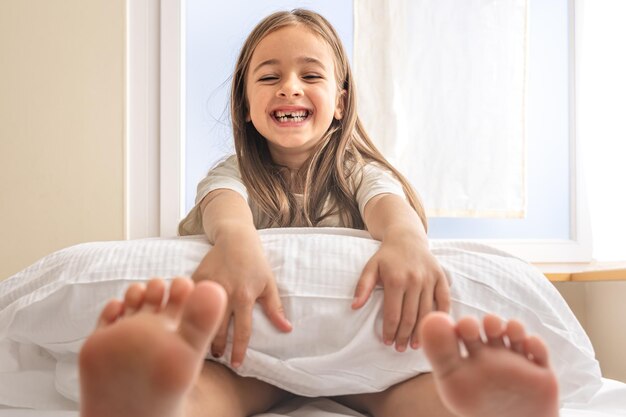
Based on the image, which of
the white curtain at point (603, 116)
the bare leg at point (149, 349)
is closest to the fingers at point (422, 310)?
the bare leg at point (149, 349)

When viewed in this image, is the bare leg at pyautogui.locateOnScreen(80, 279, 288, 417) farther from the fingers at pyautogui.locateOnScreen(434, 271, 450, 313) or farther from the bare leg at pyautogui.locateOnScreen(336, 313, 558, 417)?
the fingers at pyautogui.locateOnScreen(434, 271, 450, 313)

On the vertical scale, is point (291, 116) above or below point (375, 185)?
above

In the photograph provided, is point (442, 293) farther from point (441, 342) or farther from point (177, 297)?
point (177, 297)

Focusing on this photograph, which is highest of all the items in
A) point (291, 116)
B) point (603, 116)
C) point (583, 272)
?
point (603, 116)

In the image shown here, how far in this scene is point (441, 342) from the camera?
53cm

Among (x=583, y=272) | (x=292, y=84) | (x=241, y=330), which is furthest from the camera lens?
(x=583, y=272)

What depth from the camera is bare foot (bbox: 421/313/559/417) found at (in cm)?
53

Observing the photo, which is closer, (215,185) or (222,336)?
(222,336)

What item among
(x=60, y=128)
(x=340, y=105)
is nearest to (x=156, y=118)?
(x=60, y=128)

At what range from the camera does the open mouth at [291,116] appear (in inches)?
49.6

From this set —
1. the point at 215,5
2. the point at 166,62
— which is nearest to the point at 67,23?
the point at 166,62

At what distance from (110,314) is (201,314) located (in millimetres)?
81

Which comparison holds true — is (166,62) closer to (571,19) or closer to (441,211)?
(441,211)

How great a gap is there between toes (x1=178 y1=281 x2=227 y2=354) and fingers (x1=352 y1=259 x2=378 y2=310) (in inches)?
8.9
